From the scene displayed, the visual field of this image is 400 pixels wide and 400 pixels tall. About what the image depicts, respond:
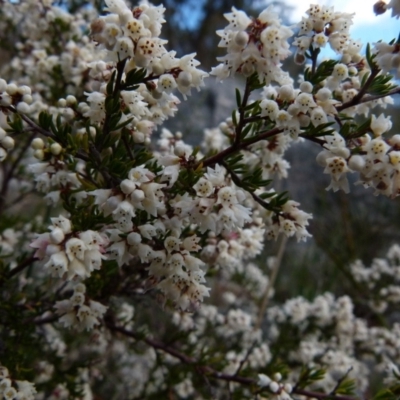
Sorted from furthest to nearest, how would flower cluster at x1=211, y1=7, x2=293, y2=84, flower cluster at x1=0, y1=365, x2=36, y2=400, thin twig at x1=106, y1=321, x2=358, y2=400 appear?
thin twig at x1=106, y1=321, x2=358, y2=400, flower cluster at x1=0, y1=365, x2=36, y2=400, flower cluster at x1=211, y1=7, x2=293, y2=84

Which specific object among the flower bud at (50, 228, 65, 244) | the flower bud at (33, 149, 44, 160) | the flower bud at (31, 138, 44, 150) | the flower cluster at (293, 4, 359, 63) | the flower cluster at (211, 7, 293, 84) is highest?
the flower cluster at (293, 4, 359, 63)

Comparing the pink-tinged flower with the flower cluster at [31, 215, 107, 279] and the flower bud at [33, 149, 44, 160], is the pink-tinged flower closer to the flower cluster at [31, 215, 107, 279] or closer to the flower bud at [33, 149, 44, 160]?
the flower cluster at [31, 215, 107, 279]

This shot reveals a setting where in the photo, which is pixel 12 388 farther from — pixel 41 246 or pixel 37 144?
pixel 37 144

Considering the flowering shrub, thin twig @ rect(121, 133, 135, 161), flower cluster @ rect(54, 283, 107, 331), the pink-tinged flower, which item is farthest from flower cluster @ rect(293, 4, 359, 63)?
flower cluster @ rect(54, 283, 107, 331)

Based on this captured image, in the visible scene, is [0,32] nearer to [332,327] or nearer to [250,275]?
[250,275]

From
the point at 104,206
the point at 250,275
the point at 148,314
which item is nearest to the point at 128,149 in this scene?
the point at 104,206

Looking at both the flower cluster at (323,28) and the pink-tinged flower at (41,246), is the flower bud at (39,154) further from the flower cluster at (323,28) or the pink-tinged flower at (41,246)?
the flower cluster at (323,28)

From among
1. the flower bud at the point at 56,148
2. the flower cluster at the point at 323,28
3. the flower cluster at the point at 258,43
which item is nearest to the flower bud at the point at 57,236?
the flower bud at the point at 56,148

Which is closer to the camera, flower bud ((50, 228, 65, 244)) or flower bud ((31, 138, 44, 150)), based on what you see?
flower bud ((50, 228, 65, 244))

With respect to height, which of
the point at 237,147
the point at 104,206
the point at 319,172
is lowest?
the point at 104,206
